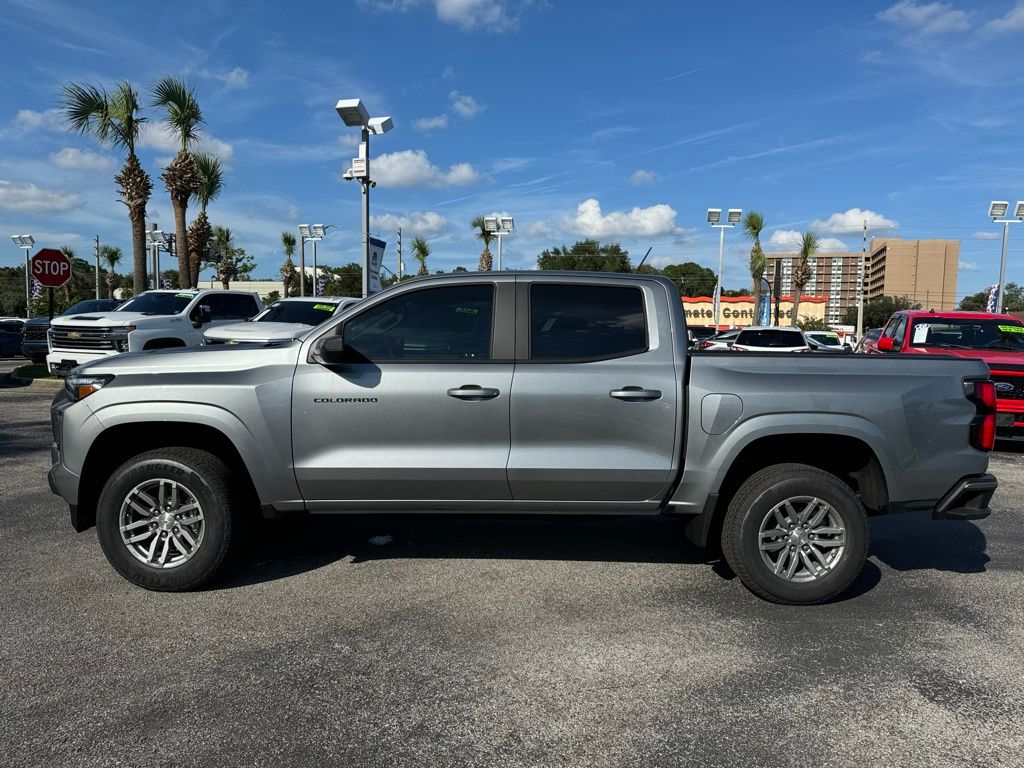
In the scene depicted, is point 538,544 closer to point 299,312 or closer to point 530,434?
point 530,434

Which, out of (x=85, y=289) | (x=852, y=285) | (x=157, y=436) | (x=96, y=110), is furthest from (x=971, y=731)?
(x=852, y=285)

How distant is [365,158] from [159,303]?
16.9ft

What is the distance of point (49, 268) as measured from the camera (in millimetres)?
16406

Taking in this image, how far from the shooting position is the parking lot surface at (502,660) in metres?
2.90

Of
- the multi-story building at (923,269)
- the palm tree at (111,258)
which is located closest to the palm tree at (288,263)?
the palm tree at (111,258)

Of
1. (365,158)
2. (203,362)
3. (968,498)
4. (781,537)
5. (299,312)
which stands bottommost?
(781,537)

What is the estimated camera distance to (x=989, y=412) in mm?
4227

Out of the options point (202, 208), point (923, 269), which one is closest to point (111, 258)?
point (202, 208)

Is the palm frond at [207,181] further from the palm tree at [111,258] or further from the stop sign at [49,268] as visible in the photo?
the palm tree at [111,258]

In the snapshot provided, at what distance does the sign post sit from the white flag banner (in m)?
6.66

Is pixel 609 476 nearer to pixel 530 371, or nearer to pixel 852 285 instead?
pixel 530 371

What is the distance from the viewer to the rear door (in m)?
4.23

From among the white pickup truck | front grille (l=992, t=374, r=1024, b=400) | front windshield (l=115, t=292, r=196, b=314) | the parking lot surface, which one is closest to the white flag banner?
the white pickup truck

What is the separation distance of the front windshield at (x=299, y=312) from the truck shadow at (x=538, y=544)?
742cm
